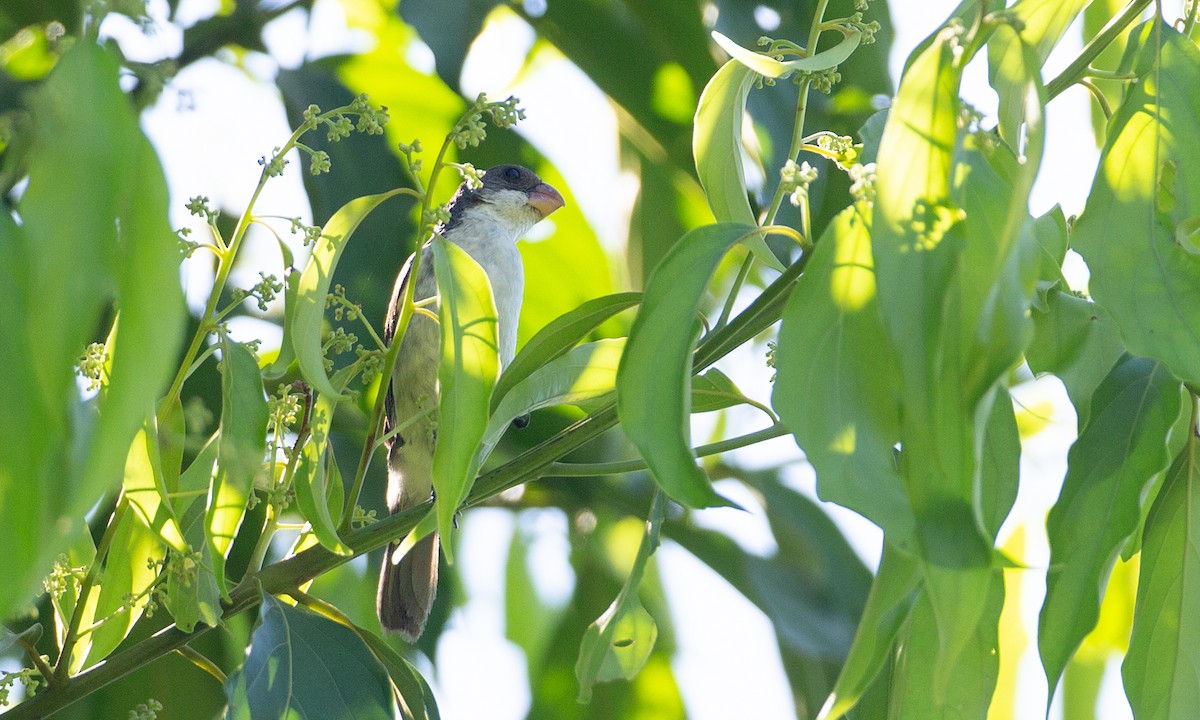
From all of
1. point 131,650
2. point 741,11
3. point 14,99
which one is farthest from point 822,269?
point 741,11

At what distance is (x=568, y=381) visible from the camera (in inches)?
71.7

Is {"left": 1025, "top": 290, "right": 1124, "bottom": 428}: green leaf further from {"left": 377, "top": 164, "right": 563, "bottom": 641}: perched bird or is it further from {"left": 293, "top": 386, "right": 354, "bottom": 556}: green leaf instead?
{"left": 377, "top": 164, "right": 563, "bottom": 641}: perched bird

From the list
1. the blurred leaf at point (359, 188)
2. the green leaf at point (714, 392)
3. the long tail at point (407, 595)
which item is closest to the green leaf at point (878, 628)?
the green leaf at point (714, 392)

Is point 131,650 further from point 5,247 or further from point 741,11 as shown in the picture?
point 741,11

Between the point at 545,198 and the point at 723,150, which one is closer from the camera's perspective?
the point at 723,150

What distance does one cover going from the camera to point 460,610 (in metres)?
4.37

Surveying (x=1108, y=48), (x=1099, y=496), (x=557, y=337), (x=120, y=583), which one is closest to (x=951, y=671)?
(x=1099, y=496)

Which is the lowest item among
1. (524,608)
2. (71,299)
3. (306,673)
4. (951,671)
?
(524,608)

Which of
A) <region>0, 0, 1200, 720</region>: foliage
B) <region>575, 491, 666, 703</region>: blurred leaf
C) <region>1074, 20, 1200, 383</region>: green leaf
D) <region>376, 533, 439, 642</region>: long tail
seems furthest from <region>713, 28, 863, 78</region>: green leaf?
<region>376, 533, 439, 642</region>: long tail

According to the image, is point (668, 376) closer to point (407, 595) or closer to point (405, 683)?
point (405, 683)

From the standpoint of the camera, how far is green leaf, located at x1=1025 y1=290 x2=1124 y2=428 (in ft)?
5.65

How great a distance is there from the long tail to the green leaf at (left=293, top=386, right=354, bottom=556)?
162 centimetres

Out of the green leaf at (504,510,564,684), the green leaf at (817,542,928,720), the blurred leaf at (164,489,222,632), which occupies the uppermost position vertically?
the green leaf at (817,542,928,720)

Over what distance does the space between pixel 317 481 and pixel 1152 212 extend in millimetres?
1045
